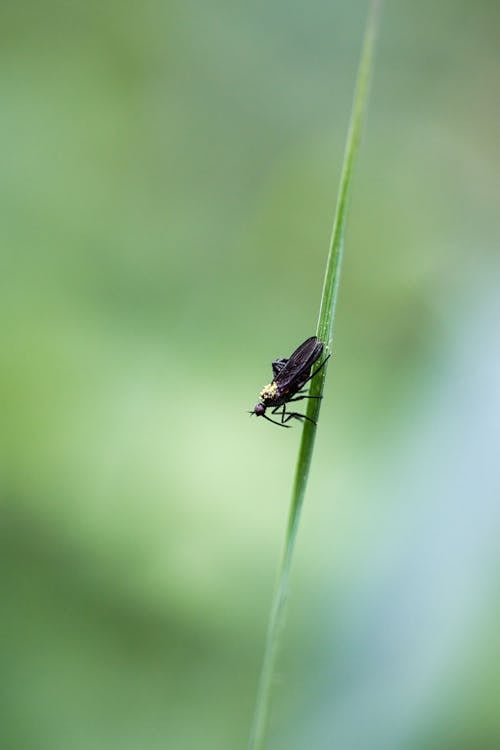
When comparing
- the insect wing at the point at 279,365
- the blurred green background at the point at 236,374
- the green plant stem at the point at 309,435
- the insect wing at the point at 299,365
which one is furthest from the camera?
the insect wing at the point at 279,365

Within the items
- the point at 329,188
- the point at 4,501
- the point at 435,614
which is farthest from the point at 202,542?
the point at 329,188

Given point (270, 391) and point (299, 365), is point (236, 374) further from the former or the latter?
point (299, 365)

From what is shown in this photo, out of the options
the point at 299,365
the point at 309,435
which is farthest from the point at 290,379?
the point at 309,435

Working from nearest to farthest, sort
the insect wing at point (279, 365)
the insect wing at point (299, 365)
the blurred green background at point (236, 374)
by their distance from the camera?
1. the blurred green background at point (236, 374)
2. the insect wing at point (299, 365)
3. the insect wing at point (279, 365)

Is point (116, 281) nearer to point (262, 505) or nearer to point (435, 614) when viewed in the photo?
point (262, 505)

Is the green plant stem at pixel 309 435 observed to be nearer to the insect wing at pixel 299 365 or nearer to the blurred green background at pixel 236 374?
the blurred green background at pixel 236 374

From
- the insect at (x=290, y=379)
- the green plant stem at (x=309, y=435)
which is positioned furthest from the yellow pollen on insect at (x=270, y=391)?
the green plant stem at (x=309, y=435)

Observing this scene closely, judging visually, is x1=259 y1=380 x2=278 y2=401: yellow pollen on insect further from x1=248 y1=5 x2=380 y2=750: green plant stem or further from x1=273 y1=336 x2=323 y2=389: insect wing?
x1=248 y1=5 x2=380 y2=750: green plant stem
